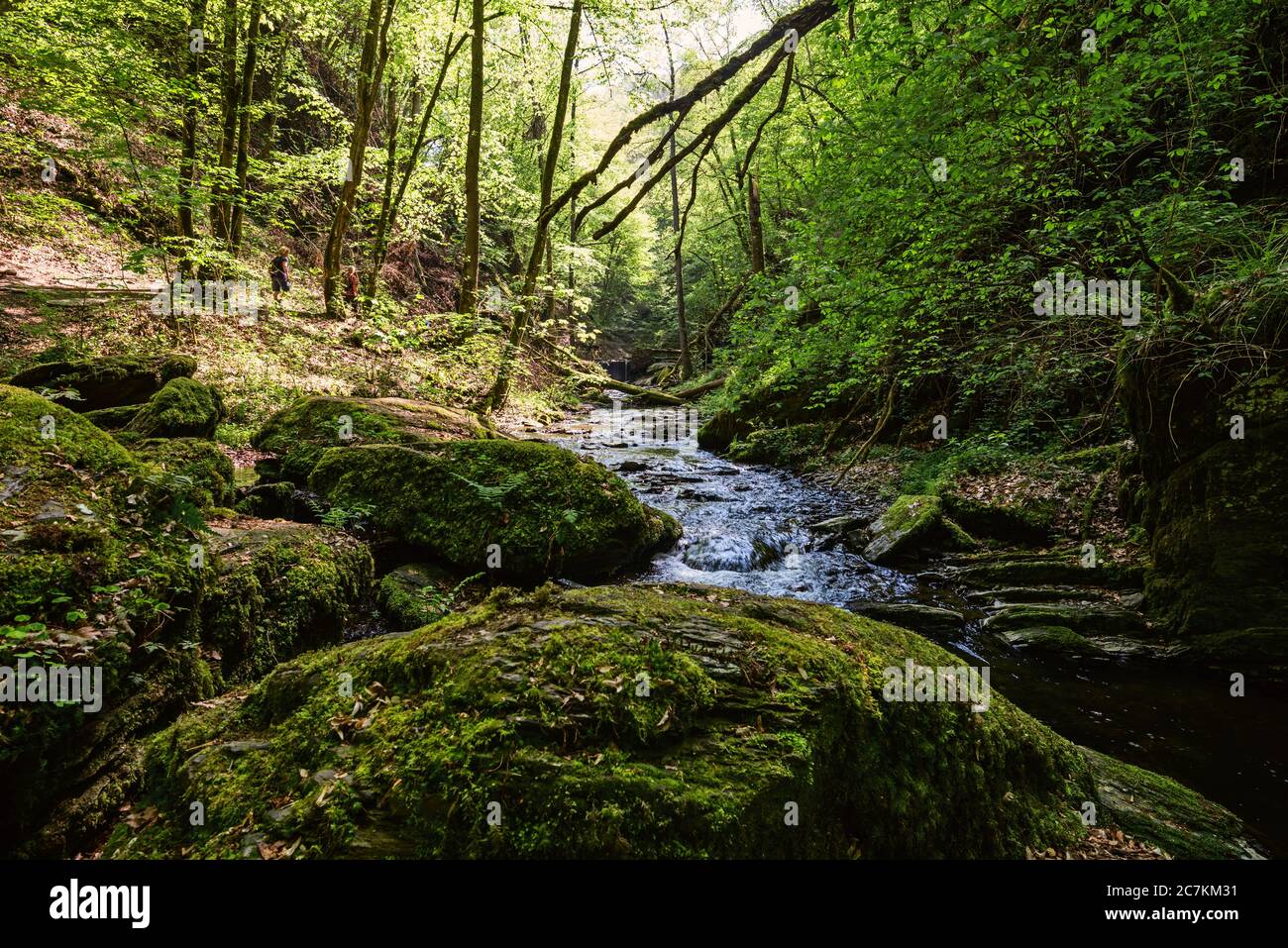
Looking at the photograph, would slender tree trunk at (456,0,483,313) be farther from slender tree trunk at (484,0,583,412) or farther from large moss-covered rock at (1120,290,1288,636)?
large moss-covered rock at (1120,290,1288,636)

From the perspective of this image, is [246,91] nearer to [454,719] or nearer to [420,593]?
[420,593]

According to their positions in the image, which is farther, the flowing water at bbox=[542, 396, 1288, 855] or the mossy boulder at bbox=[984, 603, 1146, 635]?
the mossy boulder at bbox=[984, 603, 1146, 635]

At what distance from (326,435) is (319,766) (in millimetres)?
6956

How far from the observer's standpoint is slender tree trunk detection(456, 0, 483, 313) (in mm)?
11195

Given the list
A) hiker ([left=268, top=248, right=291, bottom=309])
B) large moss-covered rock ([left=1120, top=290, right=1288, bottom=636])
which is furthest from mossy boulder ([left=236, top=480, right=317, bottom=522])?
hiker ([left=268, top=248, right=291, bottom=309])

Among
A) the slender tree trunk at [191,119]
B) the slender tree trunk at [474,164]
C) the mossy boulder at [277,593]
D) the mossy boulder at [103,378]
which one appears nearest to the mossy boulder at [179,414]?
the mossy boulder at [103,378]

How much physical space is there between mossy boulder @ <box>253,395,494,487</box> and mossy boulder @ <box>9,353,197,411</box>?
1.68m

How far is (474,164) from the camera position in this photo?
12.0m

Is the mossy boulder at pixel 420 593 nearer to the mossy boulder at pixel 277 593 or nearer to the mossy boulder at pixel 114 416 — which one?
the mossy boulder at pixel 277 593

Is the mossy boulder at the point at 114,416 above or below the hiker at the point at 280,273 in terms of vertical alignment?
below

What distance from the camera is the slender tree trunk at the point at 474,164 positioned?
1120 cm

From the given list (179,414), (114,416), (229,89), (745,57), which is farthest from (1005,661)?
(229,89)

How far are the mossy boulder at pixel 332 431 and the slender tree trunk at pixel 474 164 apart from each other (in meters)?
4.06

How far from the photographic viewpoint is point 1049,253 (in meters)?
6.42
